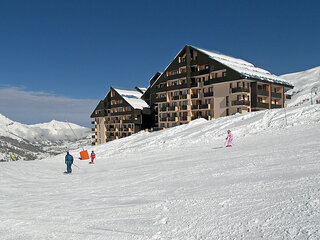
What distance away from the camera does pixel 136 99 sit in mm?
64688

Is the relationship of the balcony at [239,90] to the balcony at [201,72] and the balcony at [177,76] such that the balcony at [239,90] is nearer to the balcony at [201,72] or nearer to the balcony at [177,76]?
the balcony at [201,72]

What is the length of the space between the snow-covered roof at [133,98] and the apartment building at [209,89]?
6443 mm

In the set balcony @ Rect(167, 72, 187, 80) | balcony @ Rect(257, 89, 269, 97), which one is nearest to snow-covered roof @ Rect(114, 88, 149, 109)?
balcony @ Rect(167, 72, 187, 80)

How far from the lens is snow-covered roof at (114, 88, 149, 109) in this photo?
60975 millimetres

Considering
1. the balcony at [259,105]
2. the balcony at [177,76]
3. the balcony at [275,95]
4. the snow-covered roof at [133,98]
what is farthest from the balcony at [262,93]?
the snow-covered roof at [133,98]

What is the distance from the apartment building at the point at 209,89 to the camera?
42250mm

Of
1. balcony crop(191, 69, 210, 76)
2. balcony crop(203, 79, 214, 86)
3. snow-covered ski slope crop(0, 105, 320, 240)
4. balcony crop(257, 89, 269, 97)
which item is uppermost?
balcony crop(191, 69, 210, 76)

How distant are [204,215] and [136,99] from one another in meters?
60.0

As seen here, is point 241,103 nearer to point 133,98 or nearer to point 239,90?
point 239,90

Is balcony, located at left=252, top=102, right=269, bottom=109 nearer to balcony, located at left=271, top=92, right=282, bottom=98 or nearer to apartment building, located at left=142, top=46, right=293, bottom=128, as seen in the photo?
apartment building, located at left=142, top=46, right=293, bottom=128

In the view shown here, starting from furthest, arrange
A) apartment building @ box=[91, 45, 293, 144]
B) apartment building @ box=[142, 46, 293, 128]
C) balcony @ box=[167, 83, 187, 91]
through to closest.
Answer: balcony @ box=[167, 83, 187, 91]
apartment building @ box=[91, 45, 293, 144]
apartment building @ box=[142, 46, 293, 128]

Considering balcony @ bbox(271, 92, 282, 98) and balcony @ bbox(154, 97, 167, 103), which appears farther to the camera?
balcony @ bbox(154, 97, 167, 103)

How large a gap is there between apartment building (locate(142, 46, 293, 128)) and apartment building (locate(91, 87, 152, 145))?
5.22 meters

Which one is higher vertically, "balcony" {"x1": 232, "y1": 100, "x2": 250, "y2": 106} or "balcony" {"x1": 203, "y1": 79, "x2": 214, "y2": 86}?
"balcony" {"x1": 203, "y1": 79, "x2": 214, "y2": 86}
